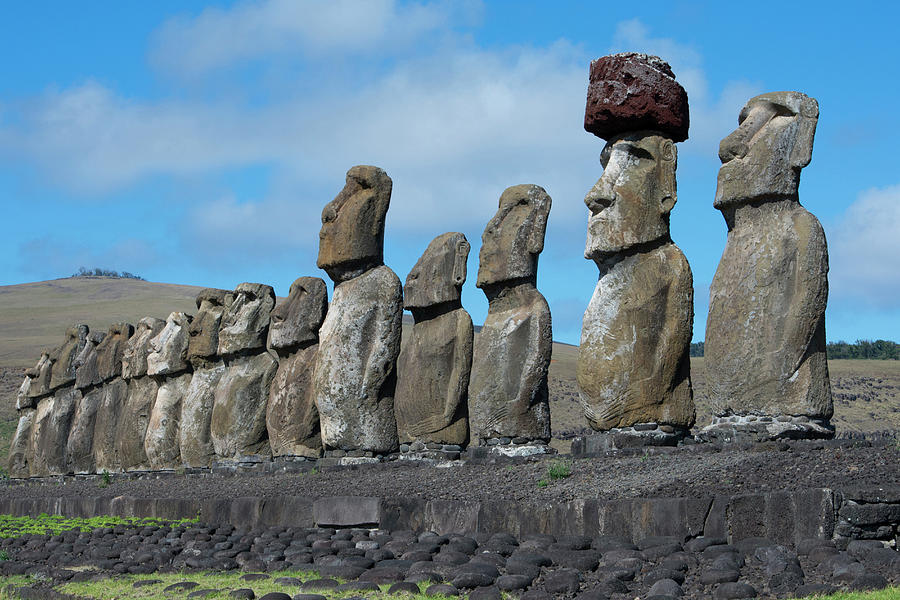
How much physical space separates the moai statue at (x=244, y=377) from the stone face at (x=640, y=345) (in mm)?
6839

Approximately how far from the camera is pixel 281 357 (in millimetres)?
16016

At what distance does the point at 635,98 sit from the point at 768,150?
1.61 metres

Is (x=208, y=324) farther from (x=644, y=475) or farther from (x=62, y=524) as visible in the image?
(x=644, y=475)

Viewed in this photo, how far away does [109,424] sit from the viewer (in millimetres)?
21484

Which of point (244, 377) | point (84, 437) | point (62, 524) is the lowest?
point (62, 524)

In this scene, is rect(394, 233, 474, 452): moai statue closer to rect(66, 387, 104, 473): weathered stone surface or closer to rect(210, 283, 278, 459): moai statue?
rect(210, 283, 278, 459): moai statue

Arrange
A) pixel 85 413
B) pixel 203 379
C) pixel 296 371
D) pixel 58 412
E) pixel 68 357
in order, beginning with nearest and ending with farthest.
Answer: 1. pixel 296 371
2. pixel 203 379
3. pixel 85 413
4. pixel 58 412
5. pixel 68 357

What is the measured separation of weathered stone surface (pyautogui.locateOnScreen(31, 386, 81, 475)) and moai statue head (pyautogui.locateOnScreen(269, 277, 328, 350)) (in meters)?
9.64

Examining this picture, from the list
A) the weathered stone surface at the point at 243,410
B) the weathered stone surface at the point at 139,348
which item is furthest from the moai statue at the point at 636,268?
the weathered stone surface at the point at 139,348

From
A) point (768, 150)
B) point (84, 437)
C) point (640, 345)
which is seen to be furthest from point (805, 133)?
point (84, 437)

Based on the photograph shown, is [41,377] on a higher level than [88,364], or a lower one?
lower

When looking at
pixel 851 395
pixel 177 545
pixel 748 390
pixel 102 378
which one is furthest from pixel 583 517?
pixel 851 395

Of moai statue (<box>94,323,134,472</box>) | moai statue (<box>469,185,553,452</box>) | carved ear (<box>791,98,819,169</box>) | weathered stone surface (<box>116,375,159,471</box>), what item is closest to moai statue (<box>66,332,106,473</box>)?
moai statue (<box>94,323,134,472</box>)

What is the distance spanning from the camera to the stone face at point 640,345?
10.7 meters
